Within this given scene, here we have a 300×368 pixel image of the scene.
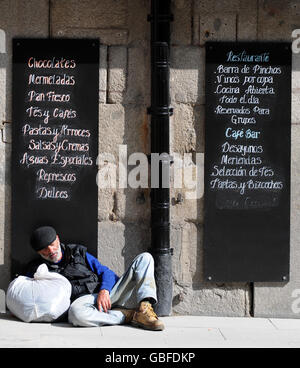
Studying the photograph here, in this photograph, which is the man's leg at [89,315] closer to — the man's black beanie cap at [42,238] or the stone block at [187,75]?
the man's black beanie cap at [42,238]

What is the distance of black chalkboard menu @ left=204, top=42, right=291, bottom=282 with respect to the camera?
6453mm

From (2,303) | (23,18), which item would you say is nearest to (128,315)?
(2,303)

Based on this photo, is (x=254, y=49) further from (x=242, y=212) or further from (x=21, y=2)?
(x=21, y=2)

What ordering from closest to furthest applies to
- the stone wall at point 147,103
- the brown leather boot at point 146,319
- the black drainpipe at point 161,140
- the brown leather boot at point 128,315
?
the brown leather boot at point 146,319 → the brown leather boot at point 128,315 → the black drainpipe at point 161,140 → the stone wall at point 147,103

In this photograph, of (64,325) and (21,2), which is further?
(21,2)

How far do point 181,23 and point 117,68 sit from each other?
0.69 meters

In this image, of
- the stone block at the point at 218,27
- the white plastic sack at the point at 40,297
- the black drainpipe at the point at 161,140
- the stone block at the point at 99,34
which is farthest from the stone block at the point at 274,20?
the white plastic sack at the point at 40,297

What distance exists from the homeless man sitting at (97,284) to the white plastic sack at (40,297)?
112mm

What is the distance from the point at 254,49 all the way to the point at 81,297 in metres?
2.64

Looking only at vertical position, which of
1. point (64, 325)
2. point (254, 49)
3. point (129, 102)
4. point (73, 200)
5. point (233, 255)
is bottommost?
point (64, 325)

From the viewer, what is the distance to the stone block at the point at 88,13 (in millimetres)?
6391

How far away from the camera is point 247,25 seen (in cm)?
645

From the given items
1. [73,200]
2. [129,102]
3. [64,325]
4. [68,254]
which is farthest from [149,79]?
[64,325]

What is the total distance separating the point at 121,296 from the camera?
6184 mm
